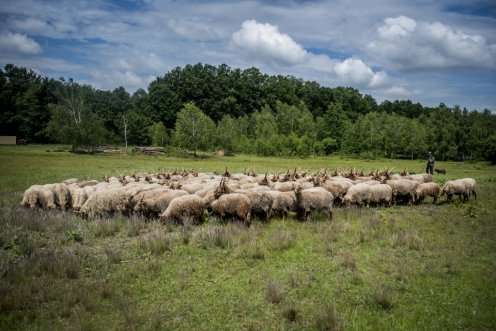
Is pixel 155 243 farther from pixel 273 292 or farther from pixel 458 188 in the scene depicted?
pixel 458 188

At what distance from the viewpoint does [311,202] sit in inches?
590

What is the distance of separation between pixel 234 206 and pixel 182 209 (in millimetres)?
2050

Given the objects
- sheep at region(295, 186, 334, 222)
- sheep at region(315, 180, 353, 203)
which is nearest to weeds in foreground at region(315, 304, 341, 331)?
sheep at region(295, 186, 334, 222)

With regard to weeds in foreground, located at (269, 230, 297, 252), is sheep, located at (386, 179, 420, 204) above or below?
above

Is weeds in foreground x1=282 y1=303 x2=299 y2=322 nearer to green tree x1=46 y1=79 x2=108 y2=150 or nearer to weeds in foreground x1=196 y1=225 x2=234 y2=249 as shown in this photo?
weeds in foreground x1=196 y1=225 x2=234 y2=249

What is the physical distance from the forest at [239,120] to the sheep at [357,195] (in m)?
49.4

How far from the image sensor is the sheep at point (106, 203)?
15.6 metres

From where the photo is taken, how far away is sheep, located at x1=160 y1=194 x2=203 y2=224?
1390 cm

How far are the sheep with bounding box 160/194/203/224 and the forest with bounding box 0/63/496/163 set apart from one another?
51.8 meters

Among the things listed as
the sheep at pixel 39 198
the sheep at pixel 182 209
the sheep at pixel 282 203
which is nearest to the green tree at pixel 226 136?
the sheep at pixel 39 198

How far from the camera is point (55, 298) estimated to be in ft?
26.6

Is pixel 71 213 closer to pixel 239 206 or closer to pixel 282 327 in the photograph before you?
pixel 239 206

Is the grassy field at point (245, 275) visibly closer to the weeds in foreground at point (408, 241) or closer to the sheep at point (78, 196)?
the weeds in foreground at point (408, 241)

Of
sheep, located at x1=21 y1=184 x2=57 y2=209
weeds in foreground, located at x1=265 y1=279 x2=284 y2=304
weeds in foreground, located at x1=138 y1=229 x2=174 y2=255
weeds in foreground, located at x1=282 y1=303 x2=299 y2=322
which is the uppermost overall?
sheep, located at x1=21 y1=184 x2=57 y2=209
